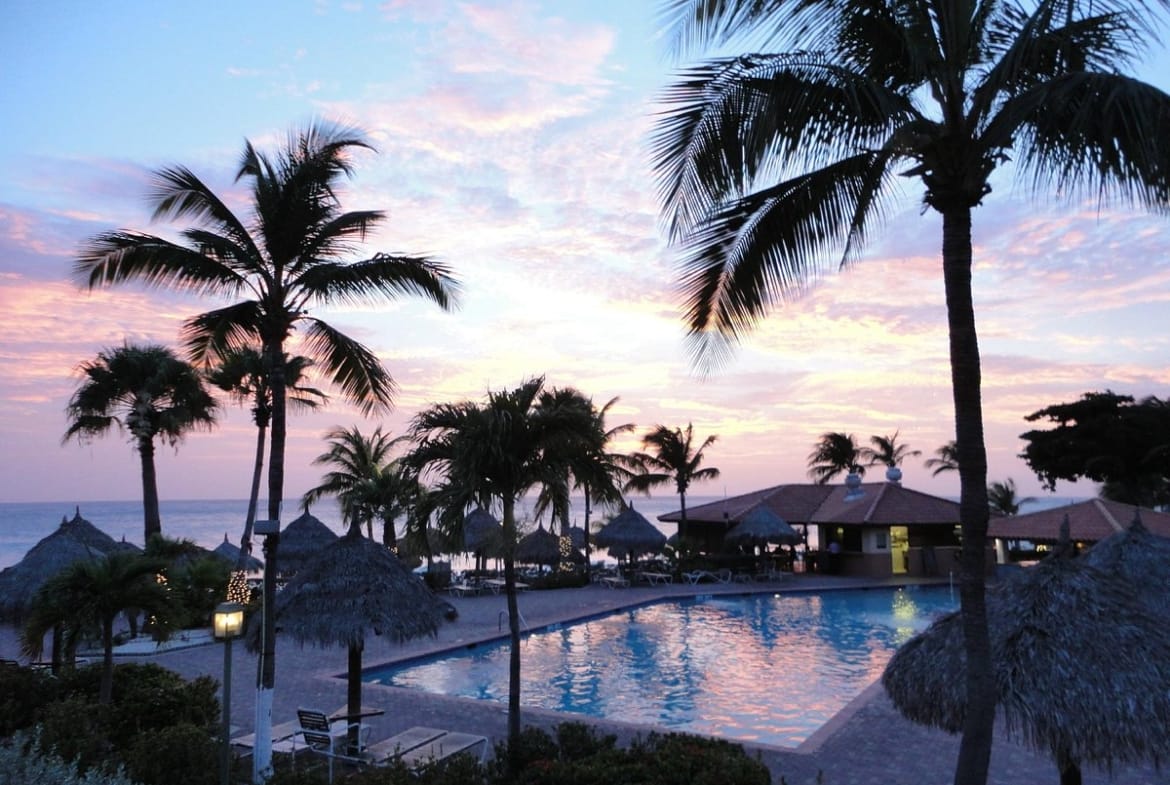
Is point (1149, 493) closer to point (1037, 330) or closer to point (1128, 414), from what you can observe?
point (1128, 414)

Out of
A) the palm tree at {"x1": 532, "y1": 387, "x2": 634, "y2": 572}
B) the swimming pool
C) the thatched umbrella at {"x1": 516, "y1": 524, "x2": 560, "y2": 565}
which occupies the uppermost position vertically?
the palm tree at {"x1": 532, "y1": 387, "x2": 634, "y2": 572}

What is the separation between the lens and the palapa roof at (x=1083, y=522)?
68.4ft

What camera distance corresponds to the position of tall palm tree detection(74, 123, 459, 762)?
30.0 ft

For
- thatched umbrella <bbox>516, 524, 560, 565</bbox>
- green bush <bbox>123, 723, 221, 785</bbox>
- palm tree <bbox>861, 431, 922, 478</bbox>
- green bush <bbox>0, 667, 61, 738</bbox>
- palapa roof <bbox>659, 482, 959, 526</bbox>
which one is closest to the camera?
green bush <bbox>123, 723, 221, 785</bbox>

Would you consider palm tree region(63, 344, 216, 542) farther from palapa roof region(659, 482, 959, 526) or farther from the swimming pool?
palapa roof region(659, 482, 959, 526)

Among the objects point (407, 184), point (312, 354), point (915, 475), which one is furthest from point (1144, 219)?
point (915, 475)

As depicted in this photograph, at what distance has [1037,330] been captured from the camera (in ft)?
43.5

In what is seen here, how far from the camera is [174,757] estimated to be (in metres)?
7.54

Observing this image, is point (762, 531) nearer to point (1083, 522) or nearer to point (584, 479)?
point (1083, 522)

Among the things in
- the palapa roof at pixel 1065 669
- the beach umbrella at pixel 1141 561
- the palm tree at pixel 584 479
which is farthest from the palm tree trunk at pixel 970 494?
the beach umbrella at pixel 1141 561

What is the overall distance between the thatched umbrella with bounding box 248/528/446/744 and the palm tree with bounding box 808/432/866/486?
34879 mm

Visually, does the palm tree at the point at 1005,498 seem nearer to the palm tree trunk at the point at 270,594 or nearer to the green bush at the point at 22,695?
the palm tree trunk at the point at 270,594

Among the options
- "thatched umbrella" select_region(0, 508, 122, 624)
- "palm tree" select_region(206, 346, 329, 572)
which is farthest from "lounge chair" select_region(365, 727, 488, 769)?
"palm tree" select_region(206, 346, 329, 572)

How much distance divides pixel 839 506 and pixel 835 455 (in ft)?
36.8
